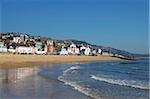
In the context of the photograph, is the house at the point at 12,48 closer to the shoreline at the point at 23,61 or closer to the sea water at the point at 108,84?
the shoreline at the point at 23,61

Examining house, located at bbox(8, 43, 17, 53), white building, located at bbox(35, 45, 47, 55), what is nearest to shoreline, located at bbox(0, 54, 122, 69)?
house, located at bbox(8, 43, 17, 53)

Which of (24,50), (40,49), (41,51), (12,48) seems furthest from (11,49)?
(40,49)

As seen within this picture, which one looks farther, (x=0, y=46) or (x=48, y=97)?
(x=0, y=46)

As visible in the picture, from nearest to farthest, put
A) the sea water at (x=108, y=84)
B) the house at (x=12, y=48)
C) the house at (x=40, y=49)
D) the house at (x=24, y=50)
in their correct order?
1. the sea water at (x=108, y=84)
2. the house at (x=12, y=48)
3. the house at (x=24, y=50)
4. the house at (x=40, y=49)

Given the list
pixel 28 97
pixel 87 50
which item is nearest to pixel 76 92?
pixel 28 97

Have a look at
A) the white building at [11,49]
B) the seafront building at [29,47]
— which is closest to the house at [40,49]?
the seafront building at [29,47]

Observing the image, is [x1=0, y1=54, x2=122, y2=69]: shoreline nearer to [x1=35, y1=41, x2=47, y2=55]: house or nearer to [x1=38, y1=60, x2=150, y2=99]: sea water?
[x1=38, y1=60, x2=150, y2=99]: sea water

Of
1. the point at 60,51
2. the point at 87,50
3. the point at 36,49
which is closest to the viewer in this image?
the point at 36,49

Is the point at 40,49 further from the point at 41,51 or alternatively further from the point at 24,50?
the point at 24,50

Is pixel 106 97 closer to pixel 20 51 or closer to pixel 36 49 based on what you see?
pixel 20 51

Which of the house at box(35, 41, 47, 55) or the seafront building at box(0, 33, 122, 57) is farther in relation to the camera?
the house at box(35, 41, 47, 55)

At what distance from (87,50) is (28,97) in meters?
95.1

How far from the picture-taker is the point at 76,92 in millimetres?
11461

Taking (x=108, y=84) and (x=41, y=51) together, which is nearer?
(x=108, y=84)
